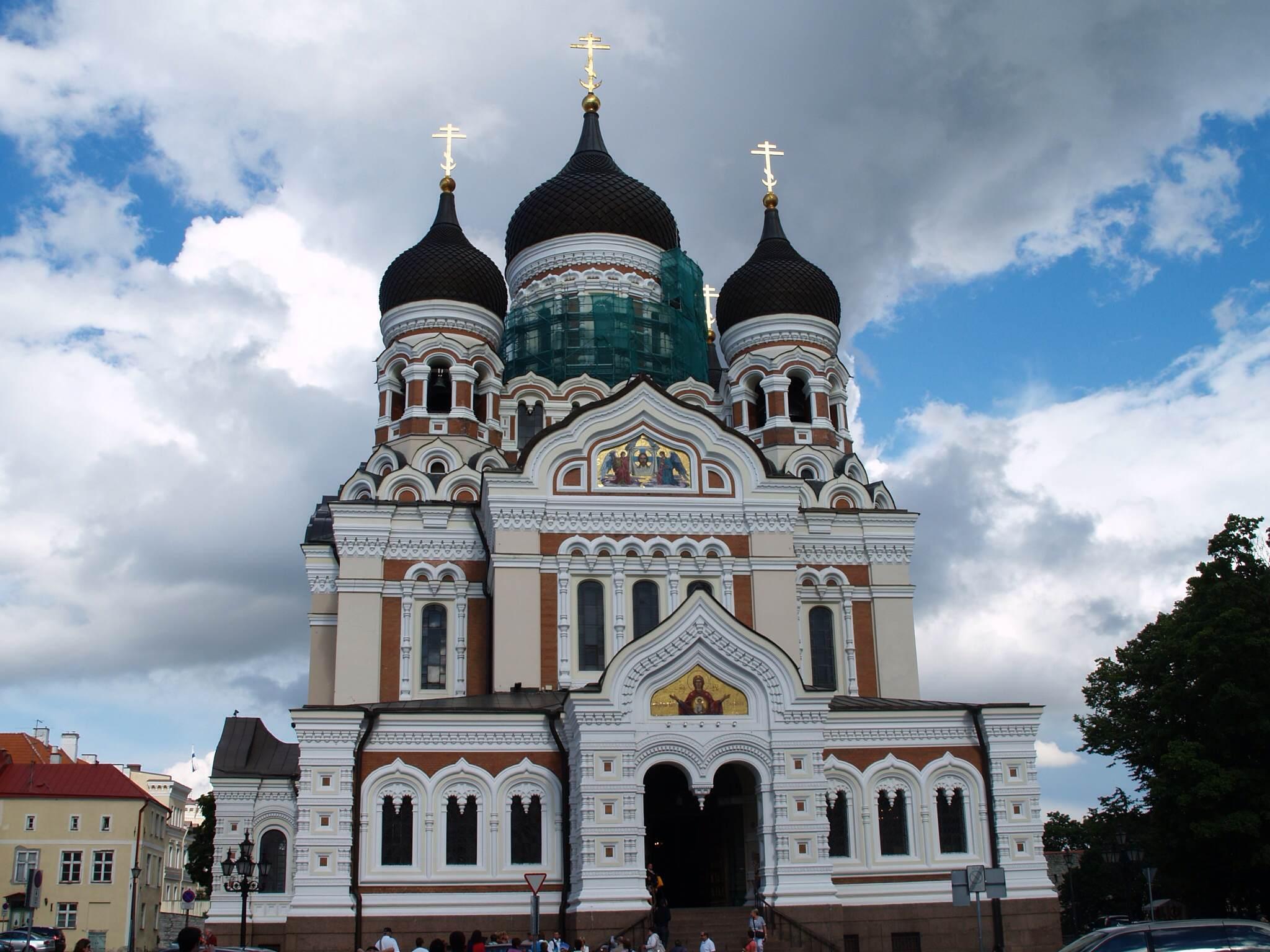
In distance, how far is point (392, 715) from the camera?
839 inches

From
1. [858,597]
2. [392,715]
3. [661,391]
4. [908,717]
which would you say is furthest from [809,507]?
[392,715]

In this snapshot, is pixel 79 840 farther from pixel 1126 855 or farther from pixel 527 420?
pixel 1126 855

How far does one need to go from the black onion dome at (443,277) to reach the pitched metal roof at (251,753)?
10064mm

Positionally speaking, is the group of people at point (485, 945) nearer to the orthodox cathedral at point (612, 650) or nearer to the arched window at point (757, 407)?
the orthodox cathedral at point (612, 650)

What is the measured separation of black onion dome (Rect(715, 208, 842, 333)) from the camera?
3188cm

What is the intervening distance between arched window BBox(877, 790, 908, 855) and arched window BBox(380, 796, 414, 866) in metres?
7.64

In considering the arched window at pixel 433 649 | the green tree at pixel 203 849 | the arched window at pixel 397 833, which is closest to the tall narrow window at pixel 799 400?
the arched window at pixel 433 649

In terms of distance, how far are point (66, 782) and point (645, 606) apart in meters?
27.9

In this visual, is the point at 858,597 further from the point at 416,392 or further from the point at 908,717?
the point at 416,392

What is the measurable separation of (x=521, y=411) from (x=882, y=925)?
14788mm

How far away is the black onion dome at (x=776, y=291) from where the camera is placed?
1255 inches

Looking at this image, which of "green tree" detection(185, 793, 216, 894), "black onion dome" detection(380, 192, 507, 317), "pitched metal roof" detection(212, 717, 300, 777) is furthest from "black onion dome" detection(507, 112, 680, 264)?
"green tree" detection(185, 793, 216, 894)

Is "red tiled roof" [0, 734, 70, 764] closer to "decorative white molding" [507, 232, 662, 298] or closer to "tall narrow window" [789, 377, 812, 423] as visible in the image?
"decorative white molding" [507, 232, 662, 298]

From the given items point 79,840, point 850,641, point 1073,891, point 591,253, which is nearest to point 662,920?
point 850,641
